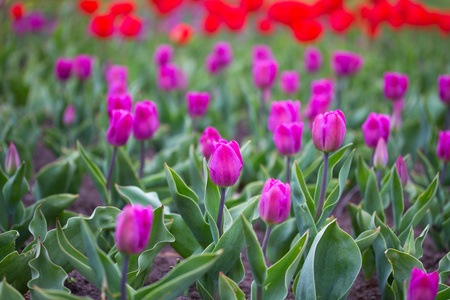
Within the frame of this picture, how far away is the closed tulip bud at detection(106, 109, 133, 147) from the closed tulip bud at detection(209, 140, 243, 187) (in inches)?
18.0

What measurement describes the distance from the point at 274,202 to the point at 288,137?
17.0 inches

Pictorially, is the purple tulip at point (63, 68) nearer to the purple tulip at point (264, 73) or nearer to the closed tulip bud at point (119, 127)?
the purple tulip at point (264, 73)

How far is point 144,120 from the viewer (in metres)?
1.68

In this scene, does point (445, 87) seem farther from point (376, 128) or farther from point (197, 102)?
point (197, 102)

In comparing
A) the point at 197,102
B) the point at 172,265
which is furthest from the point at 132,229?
the point at 197,102

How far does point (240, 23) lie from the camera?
4656mm

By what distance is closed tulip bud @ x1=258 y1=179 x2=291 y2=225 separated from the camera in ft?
3.72

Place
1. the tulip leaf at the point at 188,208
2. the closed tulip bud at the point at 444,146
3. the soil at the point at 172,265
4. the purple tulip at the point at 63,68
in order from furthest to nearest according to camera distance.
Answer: the purple tulip at the point at 63,68 < the closed tulip bud at the point at 444,146 < the soil at the point at 172,265 < the tulip leaf at the point at 188,208

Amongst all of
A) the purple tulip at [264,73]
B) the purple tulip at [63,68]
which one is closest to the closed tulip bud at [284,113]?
→ the purple tulip at [264,73]

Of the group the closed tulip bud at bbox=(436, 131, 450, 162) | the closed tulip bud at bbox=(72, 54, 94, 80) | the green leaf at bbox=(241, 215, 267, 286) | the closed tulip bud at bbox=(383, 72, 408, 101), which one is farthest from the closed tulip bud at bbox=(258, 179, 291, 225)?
the closed tulip bud at bbox=(72, 54, 94, 80)

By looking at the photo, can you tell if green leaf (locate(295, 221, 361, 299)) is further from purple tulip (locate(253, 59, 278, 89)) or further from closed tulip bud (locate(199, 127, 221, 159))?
purple tulip (locate(253, 59, 278, 89))

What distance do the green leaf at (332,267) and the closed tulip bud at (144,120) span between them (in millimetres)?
765

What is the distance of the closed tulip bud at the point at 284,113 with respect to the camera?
Answer: 1760 millimetres

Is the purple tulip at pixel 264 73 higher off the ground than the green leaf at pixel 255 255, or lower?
lower
